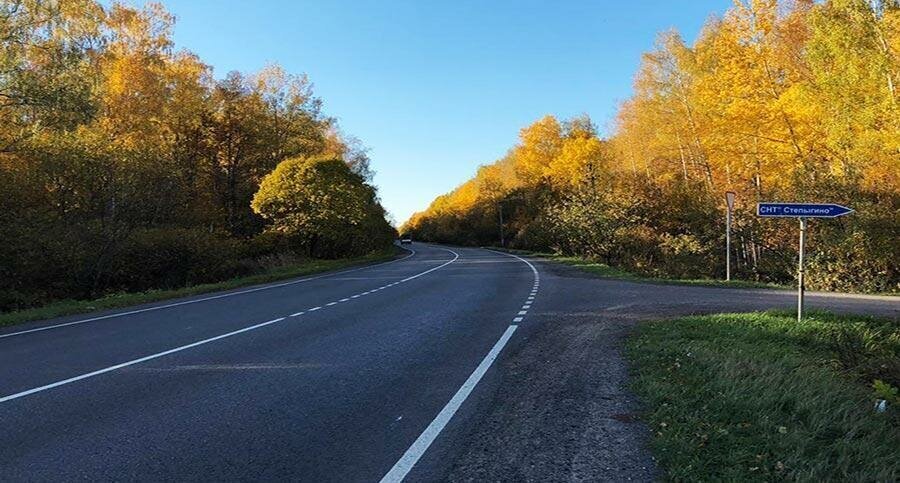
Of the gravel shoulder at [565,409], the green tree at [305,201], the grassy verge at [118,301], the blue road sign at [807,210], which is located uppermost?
the green tree at [305,201]

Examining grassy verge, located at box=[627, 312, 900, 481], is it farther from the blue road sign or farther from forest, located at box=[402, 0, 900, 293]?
forest, located at box=[402, 0, 900, 293]

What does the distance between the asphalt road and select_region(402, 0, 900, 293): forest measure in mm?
9137

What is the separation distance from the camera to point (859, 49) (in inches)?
729

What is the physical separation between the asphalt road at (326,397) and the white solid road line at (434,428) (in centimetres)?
2

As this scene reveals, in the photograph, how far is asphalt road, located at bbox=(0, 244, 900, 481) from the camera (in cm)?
427

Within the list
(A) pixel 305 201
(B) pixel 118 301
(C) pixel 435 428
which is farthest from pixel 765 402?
(A) pixel 305 201

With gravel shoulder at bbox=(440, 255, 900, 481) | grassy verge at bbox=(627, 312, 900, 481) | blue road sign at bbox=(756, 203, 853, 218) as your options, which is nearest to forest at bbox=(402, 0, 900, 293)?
gravel shoulder at bbox=(440, 255, 900, 481)

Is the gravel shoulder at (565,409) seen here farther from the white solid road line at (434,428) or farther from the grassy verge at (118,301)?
the grassy verge at (118,301)

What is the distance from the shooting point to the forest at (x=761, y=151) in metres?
18.5

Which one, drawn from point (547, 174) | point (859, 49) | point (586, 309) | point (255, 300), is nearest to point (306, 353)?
point (586, 309)

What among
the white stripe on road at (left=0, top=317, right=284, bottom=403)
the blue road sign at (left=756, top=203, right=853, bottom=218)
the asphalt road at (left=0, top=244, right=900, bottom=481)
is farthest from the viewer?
the blue road sign at (left=756, top=203, right=853, bottom=218)

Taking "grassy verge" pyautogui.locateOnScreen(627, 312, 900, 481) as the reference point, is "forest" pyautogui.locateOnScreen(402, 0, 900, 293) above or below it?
above

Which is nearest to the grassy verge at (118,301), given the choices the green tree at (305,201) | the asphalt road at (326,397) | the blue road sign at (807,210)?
the asphalt road at (326,397)

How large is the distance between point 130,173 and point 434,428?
71.1 feet
